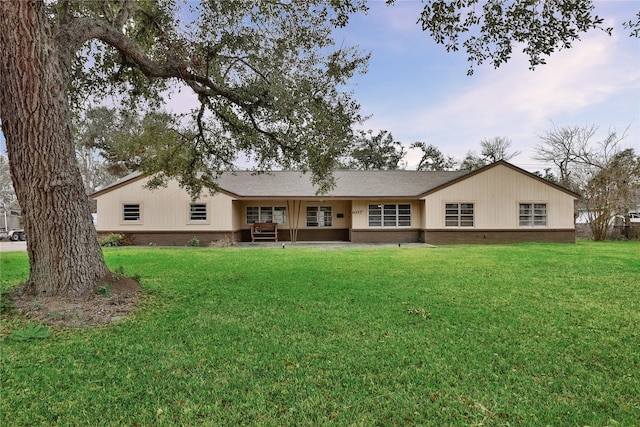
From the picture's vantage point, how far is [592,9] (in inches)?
188

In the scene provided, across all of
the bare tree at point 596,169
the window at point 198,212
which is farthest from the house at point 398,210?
the bare tree at point 596,169

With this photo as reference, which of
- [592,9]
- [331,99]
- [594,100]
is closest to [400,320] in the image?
[592,9]

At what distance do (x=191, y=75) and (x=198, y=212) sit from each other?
35.7ft

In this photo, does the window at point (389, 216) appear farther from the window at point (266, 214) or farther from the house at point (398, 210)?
the window at point (266, 214)

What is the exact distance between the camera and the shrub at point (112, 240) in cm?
1620

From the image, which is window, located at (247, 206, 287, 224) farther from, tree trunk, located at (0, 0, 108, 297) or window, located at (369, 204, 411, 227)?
tree trunk, located at (0, 0, 108, 297)

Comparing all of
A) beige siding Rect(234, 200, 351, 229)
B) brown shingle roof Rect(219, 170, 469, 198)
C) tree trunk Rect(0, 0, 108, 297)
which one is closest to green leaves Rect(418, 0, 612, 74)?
tree trunk Rect(0, 0, 108, 297)

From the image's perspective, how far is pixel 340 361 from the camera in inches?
128

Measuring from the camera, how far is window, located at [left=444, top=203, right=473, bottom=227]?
17891 mm

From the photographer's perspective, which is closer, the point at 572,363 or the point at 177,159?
the point at 572,363

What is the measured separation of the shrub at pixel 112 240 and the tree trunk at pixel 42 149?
12719 millimetres

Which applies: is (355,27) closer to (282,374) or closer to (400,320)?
(400,320)

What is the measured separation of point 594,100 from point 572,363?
14.5 meters

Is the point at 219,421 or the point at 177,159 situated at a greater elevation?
the point at 177,159
